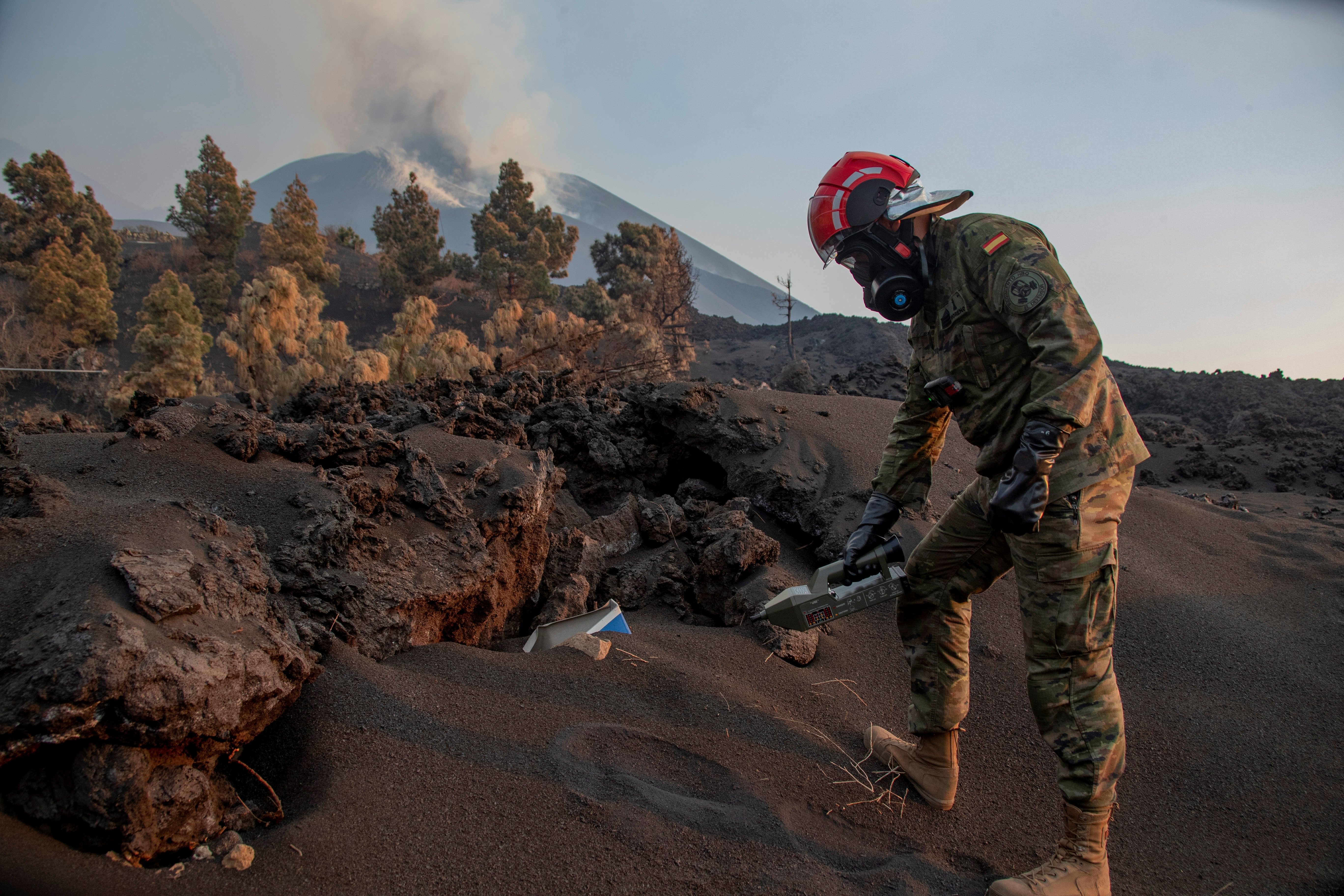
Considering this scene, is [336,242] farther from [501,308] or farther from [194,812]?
[194,812]

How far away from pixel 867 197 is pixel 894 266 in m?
0.26

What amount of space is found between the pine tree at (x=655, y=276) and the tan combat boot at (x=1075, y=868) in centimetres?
2006

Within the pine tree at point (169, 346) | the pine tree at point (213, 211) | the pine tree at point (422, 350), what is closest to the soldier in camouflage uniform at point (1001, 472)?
the pine tree at point (422, 350)

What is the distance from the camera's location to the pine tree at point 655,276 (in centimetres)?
2658

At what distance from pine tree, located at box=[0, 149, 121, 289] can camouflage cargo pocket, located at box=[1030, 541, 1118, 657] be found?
29.8 m

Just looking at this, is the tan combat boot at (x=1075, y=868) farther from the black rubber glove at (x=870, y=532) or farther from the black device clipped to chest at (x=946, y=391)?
the black device clipped to chest at (x=946, y=391)

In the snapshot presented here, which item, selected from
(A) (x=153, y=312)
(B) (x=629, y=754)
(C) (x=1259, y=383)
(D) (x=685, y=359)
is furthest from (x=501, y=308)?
(C) (x=1259, y=383)

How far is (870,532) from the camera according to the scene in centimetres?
237

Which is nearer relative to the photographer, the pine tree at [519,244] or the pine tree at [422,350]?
the pine tree at [422,350]

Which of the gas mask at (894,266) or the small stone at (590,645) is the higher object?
the gas mask at (894,266)

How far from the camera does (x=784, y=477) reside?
4.54 meters

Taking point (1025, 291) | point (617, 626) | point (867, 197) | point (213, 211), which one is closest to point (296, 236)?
point (213, 211)

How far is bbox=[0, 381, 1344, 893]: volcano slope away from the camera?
1.62 metres

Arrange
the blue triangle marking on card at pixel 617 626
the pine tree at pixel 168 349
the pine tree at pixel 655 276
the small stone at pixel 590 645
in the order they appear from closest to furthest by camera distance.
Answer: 1. the small stone at pixel 590 645
2. the blue triangle marking on card at pixel 617 626
3. the pine tree at pixel 168 349
4. the pine tree at pixel 655 276
